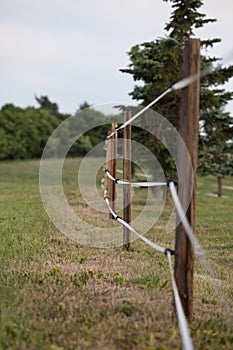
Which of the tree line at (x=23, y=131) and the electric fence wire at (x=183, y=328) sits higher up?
the tree line at (x=23, y=131)

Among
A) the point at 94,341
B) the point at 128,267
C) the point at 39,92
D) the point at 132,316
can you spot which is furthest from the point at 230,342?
the point at 39,92

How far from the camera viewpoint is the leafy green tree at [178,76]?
12.5m

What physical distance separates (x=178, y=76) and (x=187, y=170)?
951cm

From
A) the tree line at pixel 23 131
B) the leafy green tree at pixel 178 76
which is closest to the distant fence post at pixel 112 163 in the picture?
the leafy green tree at pixel 178 76

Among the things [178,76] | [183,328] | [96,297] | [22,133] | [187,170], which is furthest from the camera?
[22,133]

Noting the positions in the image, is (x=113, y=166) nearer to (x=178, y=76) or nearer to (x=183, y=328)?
(x=178, y=76)

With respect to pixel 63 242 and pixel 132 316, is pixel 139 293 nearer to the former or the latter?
pixel 132 316

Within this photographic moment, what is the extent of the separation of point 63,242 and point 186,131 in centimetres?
353

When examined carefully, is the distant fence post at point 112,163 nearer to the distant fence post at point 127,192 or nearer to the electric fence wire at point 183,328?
the distant fence post at point 127,192

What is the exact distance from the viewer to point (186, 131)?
137 inches

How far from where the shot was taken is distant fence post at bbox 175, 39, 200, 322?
341 cm

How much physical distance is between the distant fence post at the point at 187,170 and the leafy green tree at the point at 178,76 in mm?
8917

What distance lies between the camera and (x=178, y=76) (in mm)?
12562

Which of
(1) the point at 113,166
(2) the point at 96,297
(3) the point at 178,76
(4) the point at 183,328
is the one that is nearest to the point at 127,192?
(2) the point at 96,297
